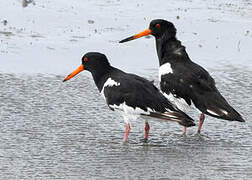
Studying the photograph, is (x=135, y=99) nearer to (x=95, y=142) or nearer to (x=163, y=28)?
(x=95, y=142)

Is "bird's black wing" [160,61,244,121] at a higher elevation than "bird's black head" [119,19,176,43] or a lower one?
lower

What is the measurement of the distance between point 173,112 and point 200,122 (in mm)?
1256

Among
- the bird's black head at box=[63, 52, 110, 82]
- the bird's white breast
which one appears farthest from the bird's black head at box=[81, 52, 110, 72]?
the bird's white breast

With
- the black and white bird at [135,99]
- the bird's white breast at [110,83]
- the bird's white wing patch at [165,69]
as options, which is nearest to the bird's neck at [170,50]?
the bird's white wing patch at [165,69]

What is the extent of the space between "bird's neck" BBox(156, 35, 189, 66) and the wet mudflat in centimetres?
131

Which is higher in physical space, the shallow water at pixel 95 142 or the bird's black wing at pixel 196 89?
the bird's black wing at pixel 196 89

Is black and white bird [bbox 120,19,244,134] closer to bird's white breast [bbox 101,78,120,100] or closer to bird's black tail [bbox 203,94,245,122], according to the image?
bird's black tail [bbox 203,94,245,122]

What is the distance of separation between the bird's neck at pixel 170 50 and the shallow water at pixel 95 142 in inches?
50.1

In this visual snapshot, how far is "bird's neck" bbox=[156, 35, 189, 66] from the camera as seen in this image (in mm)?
11961

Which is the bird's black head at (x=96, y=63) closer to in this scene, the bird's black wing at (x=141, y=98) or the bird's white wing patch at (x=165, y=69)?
the bird's black wing at (x=141, y=98)

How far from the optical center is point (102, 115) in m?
12.2

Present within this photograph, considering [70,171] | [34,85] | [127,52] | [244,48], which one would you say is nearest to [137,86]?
[70,171]

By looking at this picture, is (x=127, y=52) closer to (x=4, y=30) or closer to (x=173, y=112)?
(x=4, y=30)

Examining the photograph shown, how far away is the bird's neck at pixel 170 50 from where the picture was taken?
39.2ft
